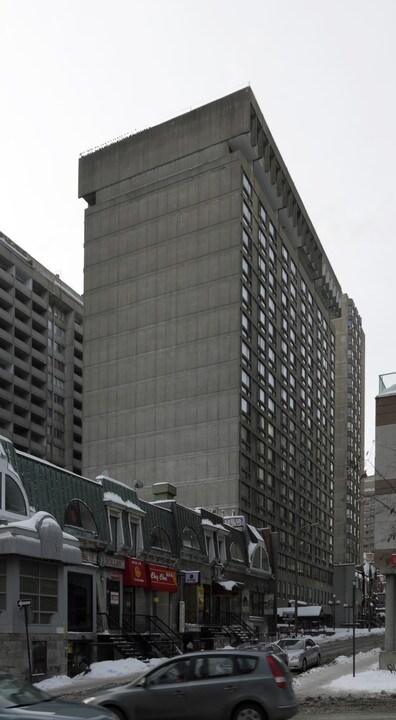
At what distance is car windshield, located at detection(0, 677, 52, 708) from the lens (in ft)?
37.6

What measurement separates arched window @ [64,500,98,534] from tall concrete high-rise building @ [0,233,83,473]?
65.0 meters

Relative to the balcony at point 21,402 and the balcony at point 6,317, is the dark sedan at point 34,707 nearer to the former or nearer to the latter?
the balcony at point 21,402

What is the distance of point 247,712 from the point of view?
15469 mm

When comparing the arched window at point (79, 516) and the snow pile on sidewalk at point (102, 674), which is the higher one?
the arched window at point (79, 516)

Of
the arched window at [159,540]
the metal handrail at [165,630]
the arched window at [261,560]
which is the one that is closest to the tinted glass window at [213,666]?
the metal handrail at [165,630]

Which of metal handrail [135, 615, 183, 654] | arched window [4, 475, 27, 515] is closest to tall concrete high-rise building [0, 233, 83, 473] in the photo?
metal handrail [135, 615, 183, 654]

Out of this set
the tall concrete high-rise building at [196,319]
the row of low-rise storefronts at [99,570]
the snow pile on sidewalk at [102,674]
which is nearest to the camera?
the snow pile on sidewalk at [102,674]

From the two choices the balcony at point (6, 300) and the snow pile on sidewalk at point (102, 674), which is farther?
the balcony at point (6, 300)

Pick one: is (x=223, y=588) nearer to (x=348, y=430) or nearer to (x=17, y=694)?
(x=17, y=694)

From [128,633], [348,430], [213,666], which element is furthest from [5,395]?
[213,666]

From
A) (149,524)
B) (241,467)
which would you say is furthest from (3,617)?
(241,467)

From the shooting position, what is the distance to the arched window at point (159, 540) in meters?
48.2

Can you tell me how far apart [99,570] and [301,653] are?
34.1 ft

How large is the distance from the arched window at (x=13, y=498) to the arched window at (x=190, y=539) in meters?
19.8
